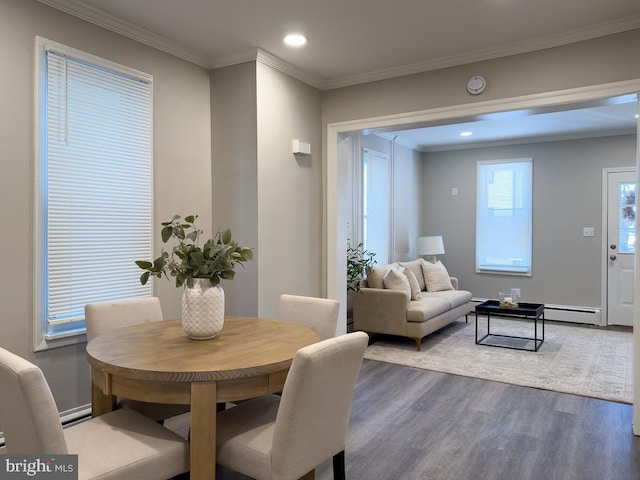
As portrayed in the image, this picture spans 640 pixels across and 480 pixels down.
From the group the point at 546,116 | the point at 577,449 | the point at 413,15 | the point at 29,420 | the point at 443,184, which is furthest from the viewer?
the point at 443,184

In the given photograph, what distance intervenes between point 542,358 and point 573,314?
7.17 ft

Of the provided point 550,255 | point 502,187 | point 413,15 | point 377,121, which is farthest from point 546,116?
point 413,15

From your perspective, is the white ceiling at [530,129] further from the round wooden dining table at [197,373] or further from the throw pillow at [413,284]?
the round wooden dining table at [197,373]

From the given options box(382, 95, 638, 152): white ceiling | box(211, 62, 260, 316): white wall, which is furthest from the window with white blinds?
box(382, 95, 638, 152): white ceiling

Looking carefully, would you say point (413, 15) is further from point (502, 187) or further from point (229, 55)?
point (502, 187)

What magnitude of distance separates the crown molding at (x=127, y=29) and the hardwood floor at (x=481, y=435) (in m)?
2.73

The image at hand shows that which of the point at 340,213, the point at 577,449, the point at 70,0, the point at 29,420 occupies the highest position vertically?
the point at 70,0

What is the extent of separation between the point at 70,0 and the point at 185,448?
101 inches

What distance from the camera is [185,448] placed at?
1771mm

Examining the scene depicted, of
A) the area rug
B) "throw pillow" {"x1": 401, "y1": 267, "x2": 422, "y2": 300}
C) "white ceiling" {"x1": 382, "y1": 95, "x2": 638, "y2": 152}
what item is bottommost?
the area rug

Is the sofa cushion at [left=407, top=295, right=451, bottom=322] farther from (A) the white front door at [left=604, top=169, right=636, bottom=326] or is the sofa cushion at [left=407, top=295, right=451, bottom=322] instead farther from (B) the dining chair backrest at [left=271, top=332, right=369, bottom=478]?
(B) the dining chair backrest at [left=271, top=332, right=369, bottom=478]

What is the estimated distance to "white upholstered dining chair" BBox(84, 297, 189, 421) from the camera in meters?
2.29

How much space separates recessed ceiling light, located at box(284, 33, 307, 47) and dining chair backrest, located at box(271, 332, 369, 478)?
2.31 m

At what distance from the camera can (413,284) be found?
5562 mm
